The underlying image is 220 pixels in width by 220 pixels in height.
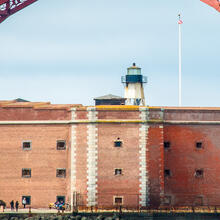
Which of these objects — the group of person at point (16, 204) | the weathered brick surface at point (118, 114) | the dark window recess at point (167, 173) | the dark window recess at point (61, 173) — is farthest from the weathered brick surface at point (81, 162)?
the dark window recess at point (167, 173)

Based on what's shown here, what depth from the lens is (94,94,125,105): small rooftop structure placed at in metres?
87.2

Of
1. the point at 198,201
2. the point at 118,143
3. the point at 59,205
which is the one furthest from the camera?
the point at 198,201

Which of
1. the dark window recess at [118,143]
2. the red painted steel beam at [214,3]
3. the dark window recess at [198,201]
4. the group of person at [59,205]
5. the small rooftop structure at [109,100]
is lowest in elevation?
the group of person at [59,205]

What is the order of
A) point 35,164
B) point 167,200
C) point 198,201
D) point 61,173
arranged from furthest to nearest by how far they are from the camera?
1. point 35,164
2. point 61,173
3. point 198,201
4. point 167,200

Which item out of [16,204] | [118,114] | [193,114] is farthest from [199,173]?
[16,204]

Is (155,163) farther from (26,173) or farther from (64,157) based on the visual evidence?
(26,173)

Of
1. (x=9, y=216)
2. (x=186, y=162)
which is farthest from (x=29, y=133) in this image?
(x=186, y=162)

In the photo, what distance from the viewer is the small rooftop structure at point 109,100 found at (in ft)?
286

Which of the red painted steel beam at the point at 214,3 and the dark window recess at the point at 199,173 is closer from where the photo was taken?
the dark window recess at the point at 199,173

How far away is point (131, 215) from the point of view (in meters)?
71.0

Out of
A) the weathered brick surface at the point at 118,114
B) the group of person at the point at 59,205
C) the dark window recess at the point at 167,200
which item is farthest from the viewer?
the dark window recess at the point at 167,200

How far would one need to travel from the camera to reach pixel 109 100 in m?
87.9

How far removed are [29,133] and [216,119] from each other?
14.3 m

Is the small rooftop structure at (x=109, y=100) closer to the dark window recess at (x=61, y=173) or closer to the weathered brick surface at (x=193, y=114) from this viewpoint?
the weathered brick surface at (x=193, y=114)
